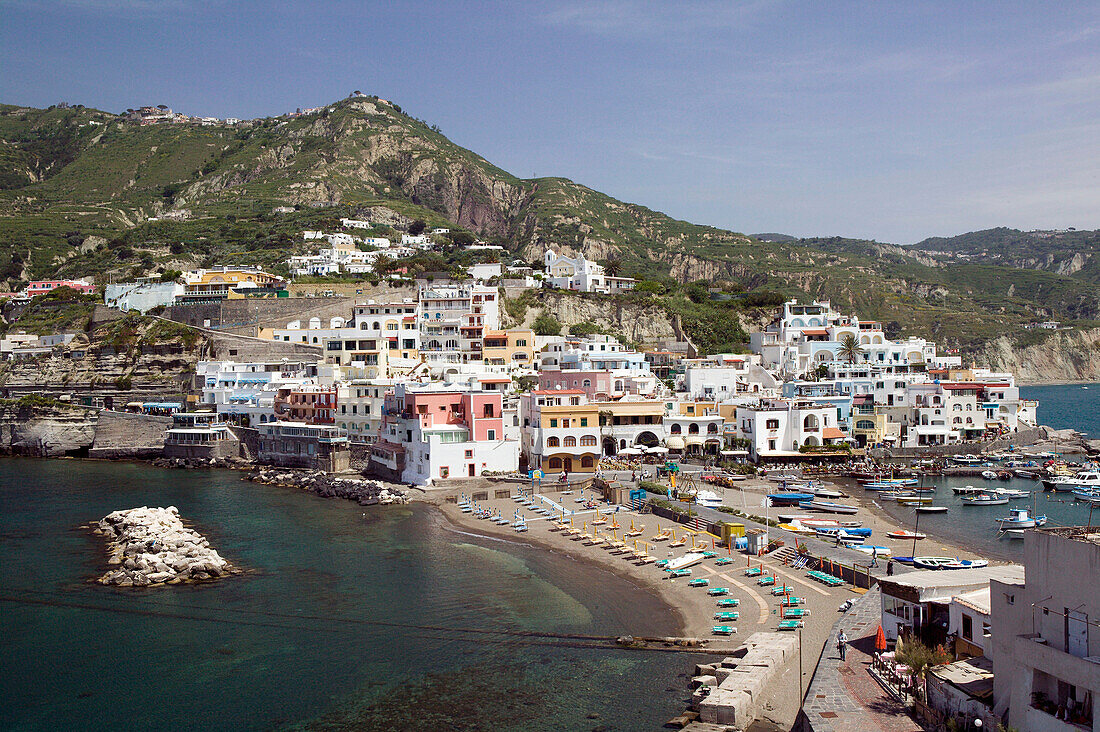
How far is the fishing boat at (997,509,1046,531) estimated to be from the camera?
30.5 m

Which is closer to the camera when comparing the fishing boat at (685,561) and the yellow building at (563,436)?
the fishing boat at (685,561)

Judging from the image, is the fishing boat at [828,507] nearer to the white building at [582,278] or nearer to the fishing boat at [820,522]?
the fishing boat at [820,522]

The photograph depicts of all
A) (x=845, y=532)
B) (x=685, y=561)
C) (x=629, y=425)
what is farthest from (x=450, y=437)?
(x=845, y=532)

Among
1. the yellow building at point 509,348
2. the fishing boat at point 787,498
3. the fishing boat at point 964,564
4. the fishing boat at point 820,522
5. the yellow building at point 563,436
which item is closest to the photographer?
the fishing boat at point 964,564

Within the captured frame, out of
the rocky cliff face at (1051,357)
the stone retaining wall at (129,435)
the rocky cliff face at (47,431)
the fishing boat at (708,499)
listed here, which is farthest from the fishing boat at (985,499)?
the rocky cliff face at (1051,357)

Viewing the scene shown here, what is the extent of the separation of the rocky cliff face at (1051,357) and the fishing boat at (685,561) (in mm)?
86361

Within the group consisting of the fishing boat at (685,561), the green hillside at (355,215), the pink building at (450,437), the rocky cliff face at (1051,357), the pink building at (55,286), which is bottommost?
the fishing boat at (685,561)

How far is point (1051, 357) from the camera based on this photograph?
A: 353ft

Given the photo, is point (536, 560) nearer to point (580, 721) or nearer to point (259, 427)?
point (580, 721)

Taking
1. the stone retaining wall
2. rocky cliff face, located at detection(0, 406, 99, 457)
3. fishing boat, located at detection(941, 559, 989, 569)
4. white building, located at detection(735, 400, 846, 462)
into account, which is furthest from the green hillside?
fishing boat, located at detection(941, 559, 989, 569)

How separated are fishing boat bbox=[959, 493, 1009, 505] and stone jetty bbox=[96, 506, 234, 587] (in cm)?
2910

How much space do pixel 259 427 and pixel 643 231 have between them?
90.3 m

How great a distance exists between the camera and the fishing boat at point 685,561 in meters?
23.5

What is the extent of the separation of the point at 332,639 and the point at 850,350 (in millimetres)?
45973
